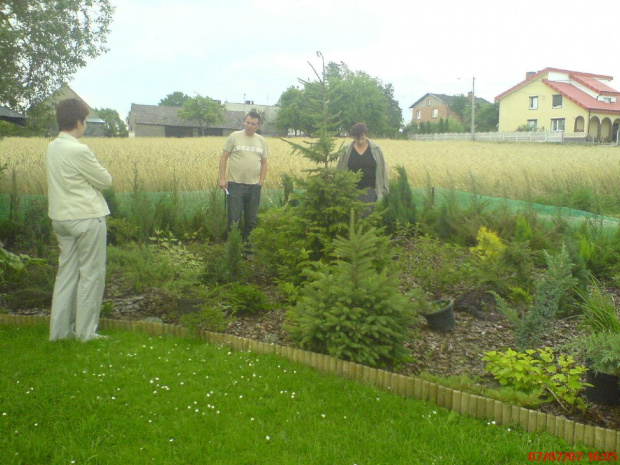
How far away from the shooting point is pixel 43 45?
38.6 ft

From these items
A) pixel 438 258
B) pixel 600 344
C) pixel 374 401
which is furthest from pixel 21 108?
pixel 600 344

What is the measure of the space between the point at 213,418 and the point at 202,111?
2449 inches

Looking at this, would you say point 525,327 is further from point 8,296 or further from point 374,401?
point 8,296

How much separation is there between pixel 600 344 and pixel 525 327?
0.75m

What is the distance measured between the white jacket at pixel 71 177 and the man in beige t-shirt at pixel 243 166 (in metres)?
3.17

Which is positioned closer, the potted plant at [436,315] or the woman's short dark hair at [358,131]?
the potted plant at [436,315]

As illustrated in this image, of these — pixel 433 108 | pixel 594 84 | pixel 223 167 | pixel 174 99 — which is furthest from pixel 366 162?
pixel 174 99

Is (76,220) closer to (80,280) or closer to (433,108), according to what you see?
(80,280)

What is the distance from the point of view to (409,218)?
9438 mm

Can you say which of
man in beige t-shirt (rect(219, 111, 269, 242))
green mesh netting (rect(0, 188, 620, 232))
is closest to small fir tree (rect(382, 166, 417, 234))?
green mesh netting (rect(0, 188, 620, 232))

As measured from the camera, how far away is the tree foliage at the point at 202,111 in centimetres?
6319

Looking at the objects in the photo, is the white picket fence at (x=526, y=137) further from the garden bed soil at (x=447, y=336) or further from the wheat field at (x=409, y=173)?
the garden bed soil at (x=447, y=336)
